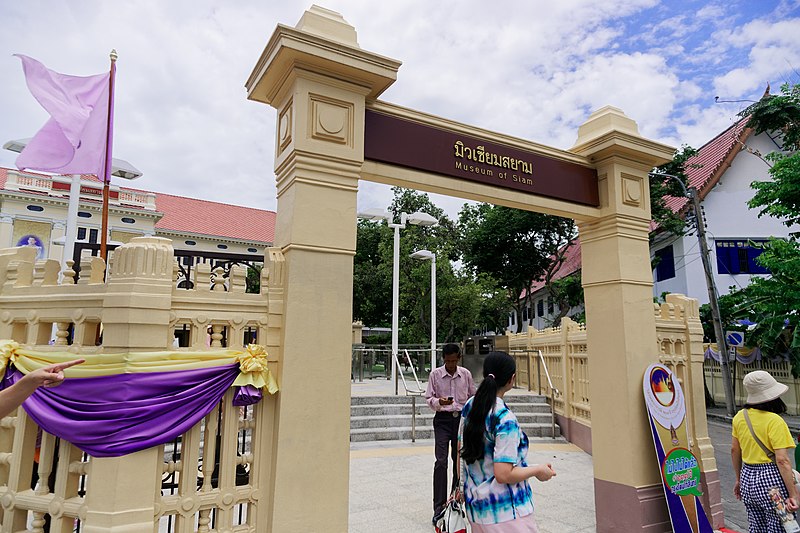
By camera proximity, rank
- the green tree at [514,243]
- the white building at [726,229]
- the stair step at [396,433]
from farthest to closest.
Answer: the green tree at [514,243] < the white building at [726,229] < the stair step at [396,433]

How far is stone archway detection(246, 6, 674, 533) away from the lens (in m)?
3.40

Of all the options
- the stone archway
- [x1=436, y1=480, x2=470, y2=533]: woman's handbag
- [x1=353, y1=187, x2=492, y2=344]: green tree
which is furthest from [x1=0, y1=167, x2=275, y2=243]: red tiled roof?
[x1=436, y1=480, x2=470, y2=533]: woman's handbag

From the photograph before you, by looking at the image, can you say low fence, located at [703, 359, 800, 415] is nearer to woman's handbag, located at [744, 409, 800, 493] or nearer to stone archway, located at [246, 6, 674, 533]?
stone archway, located at [246, 6, 674, 533]

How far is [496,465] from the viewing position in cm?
260

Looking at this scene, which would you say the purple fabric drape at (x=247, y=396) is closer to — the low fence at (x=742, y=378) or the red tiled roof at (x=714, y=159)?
the low fence at (x=742, y=378)

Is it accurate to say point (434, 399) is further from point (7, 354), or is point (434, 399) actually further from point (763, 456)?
point (7, 354)

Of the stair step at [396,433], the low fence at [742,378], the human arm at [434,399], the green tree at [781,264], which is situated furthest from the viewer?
the low fence at [742,378]


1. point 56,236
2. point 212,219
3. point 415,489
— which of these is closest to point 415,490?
point 415,489

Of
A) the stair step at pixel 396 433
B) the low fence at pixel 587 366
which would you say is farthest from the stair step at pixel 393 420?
the low fence at pixel 587 366

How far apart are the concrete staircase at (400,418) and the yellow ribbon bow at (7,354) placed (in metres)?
6.07

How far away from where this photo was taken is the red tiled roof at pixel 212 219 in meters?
34.6

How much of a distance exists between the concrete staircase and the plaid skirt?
611 centimetres

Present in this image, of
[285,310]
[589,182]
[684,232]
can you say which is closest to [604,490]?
[589,182]

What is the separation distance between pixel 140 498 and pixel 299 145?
258cm
